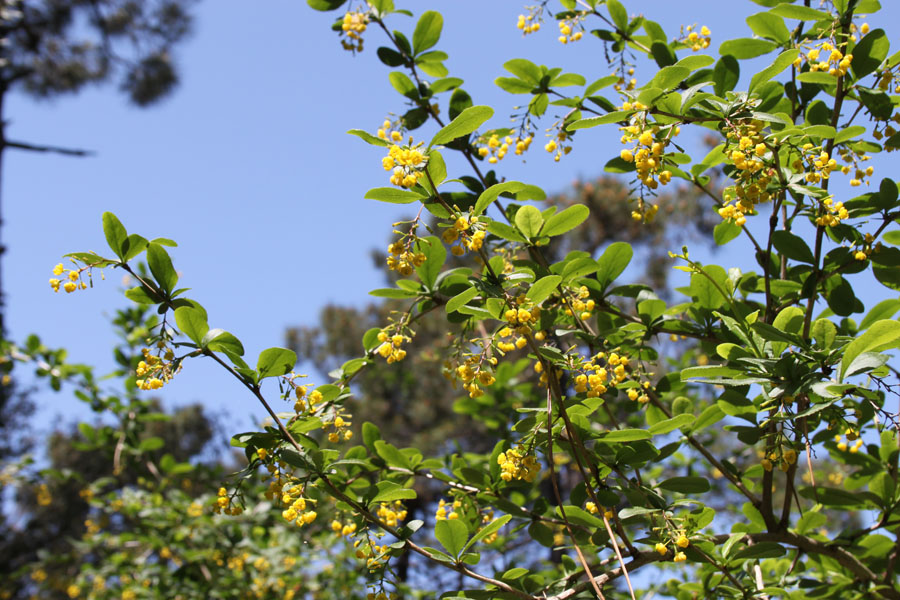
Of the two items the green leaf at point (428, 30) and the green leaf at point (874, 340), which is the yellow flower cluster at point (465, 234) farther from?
the green leaf at point (428, 30)

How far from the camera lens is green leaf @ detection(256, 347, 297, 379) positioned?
56.7 inches

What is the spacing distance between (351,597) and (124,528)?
21.8ft

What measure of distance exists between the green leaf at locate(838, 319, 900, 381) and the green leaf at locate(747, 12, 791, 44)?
2.94ft

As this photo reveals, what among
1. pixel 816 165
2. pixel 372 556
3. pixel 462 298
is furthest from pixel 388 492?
pixel 816 165

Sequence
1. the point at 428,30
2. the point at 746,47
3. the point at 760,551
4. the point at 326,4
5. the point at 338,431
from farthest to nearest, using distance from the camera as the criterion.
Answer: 1. the point at 326,4
2. the point at 428,30
3. the point at 746,47
4. the point at 338,431
5. the point at 760,551

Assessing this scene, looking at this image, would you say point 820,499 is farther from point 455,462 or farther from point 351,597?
point 351,597

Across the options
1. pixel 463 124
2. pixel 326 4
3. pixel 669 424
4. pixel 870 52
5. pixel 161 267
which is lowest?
pixel 669 424

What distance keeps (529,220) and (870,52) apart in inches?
36.1

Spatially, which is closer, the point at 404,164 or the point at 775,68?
the point at 404,164

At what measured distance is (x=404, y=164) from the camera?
128 centimetres

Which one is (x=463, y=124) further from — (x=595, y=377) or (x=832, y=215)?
(x=832, y=215)

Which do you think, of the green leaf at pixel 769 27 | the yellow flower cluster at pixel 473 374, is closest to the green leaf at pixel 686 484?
the yellow flower cluster at pixel 473 374

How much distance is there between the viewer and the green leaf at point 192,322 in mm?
1401

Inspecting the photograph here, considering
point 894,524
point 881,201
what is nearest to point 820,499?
point 894,524
